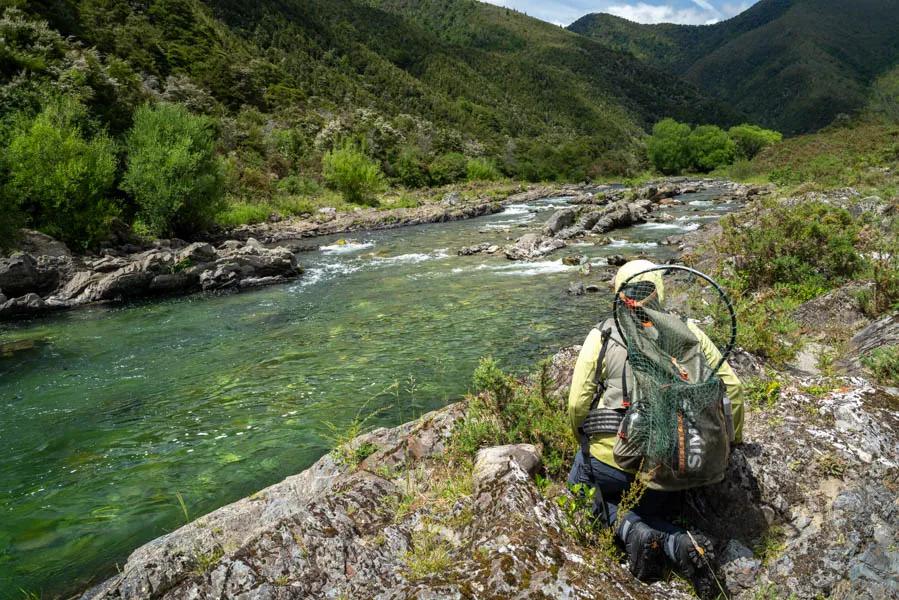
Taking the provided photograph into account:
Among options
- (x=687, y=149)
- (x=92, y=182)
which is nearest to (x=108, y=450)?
(x=92, y=182)

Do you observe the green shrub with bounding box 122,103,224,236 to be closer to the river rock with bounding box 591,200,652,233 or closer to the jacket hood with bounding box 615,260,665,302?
the river rock with bounding box 591,200,652,233

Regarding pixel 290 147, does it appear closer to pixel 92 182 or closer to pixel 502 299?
pixel 92 182

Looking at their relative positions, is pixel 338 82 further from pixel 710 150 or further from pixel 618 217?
pixel 618 217

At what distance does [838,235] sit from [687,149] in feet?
278

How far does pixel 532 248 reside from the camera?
24.1 m

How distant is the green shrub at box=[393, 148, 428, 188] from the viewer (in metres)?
69.8

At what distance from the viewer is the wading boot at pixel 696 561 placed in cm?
322

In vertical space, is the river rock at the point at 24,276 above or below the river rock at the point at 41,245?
below

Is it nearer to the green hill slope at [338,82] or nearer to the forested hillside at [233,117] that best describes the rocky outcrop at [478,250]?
the forested hillside at [233,117]

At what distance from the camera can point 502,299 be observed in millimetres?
15852

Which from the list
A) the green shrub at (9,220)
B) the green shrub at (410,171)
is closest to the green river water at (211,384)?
the green shrub at (9,220)

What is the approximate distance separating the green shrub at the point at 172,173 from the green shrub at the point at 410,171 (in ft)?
122

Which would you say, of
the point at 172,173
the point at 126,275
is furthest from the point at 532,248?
the point at 172,173

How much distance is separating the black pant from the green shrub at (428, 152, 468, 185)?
2775 inches
